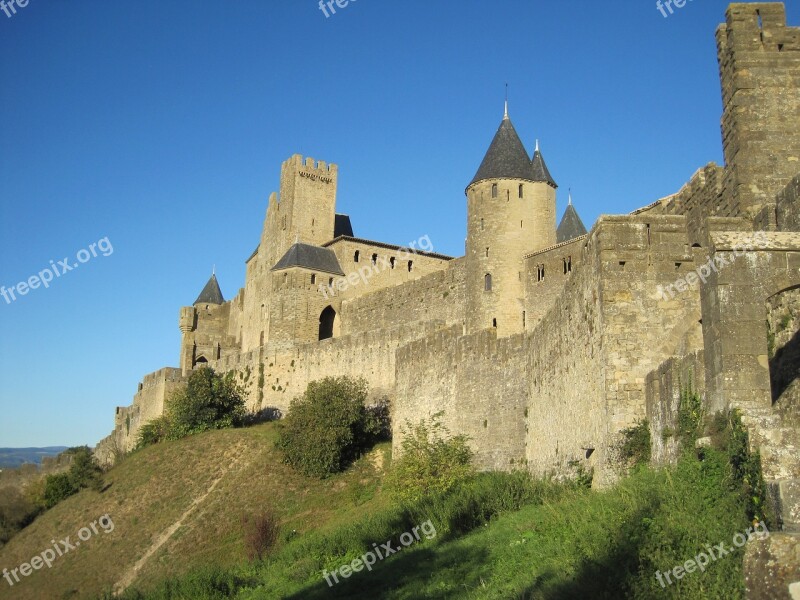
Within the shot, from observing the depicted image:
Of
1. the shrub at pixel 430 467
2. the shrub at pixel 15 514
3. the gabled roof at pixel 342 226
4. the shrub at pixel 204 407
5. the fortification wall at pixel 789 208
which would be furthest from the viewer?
the gabled roof at pixel 342 226

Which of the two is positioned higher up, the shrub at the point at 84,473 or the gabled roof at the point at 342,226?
the gabled roof at the point at 342,226

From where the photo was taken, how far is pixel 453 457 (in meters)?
26.9

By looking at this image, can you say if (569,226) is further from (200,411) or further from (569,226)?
(200,411)

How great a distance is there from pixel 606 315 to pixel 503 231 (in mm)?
27021

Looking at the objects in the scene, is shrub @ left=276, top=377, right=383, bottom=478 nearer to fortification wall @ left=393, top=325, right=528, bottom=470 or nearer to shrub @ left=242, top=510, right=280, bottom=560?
fortification wall @ left=393, top=325, right=528, bottom=470

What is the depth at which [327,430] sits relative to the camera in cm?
3509

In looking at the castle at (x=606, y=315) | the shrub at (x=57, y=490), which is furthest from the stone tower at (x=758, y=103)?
the shrub at (x=57, y=490)

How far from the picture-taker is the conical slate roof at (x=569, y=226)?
1919 inches

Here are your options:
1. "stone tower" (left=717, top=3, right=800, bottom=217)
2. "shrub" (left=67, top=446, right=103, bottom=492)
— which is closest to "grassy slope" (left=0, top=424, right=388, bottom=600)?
"shrub" (left=67, top=446, right=103, bottom=492)

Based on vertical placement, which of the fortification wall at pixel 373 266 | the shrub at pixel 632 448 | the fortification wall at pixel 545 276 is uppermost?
the fortification wall at pixel 373 266

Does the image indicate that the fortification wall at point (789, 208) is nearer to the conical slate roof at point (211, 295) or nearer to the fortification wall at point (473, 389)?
the fortification wall at point (473, 389)

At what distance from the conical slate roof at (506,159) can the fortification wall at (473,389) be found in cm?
1182

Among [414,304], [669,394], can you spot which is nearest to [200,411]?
[414,304]

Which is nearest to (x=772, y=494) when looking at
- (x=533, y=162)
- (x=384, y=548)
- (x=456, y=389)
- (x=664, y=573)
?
(x=664, y=573)
